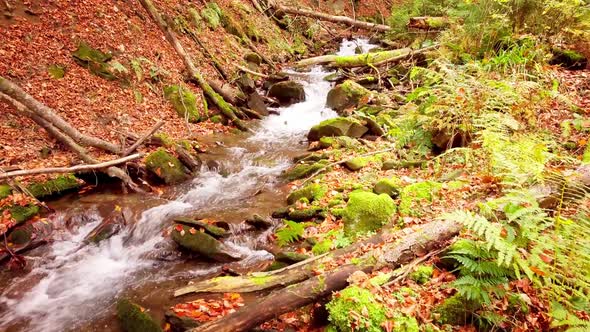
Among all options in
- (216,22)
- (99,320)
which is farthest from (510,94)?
(216,22)

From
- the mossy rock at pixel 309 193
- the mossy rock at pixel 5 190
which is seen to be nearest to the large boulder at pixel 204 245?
the mossy rock at pixel 309 193

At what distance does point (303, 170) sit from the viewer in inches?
337

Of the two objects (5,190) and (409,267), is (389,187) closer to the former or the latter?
(409,267)

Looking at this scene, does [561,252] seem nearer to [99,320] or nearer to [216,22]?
[99,320]

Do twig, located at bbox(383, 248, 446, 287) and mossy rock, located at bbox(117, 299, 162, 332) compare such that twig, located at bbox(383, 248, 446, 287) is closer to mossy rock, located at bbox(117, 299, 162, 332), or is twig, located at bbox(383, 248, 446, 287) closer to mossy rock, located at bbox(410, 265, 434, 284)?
mossy rock, located at bbox(410, 265, 434, 284)

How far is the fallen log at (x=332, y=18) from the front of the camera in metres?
17.8

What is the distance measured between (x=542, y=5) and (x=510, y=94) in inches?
130

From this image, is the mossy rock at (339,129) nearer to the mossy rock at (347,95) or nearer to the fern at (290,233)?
the mossy rock at (347,95)

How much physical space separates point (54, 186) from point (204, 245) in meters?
3.70

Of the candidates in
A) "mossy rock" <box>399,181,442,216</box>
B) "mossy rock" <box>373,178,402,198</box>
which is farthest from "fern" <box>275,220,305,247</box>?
"mossy rock" <box>399,181,442,216</box>

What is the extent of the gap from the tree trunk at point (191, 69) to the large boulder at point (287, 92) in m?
2.55

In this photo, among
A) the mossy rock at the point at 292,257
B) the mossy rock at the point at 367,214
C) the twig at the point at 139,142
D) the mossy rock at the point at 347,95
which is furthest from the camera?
the mossy rock at the point at 347,95

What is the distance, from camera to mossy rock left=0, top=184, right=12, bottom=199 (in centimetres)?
658

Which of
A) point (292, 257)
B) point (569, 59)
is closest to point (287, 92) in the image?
point (569, 59)
